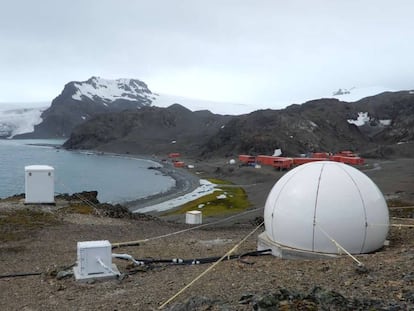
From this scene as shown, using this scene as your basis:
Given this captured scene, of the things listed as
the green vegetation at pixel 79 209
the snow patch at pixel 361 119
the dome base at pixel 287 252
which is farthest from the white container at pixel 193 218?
the snow patch at pixel 361 119

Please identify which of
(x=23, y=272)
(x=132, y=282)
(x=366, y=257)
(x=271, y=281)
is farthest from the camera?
(x=23, y=272)

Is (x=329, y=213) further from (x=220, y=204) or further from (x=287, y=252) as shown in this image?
(x=220, y=204)

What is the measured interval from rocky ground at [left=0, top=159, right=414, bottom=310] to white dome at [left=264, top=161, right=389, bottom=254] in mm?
840

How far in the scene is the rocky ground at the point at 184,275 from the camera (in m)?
8.50

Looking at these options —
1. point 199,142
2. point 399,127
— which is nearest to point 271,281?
point 399,127

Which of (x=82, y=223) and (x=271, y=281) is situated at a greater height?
(x=271, y=281)

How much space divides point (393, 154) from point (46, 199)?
309 ft

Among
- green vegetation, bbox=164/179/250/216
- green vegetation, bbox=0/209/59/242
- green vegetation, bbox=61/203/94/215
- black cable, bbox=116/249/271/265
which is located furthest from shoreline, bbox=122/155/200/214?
black cable, bbox=116/249/271/265

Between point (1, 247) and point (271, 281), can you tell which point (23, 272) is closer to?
point (1, 247)

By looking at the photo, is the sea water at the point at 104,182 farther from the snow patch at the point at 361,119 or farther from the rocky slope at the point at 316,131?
the snow patch at the point at 361,119

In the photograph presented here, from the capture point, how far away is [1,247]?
19031 mm

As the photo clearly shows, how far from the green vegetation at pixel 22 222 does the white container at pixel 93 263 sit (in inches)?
323

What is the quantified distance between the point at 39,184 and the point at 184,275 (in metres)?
17.7

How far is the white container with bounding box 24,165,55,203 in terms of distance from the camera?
2783 centimetres
